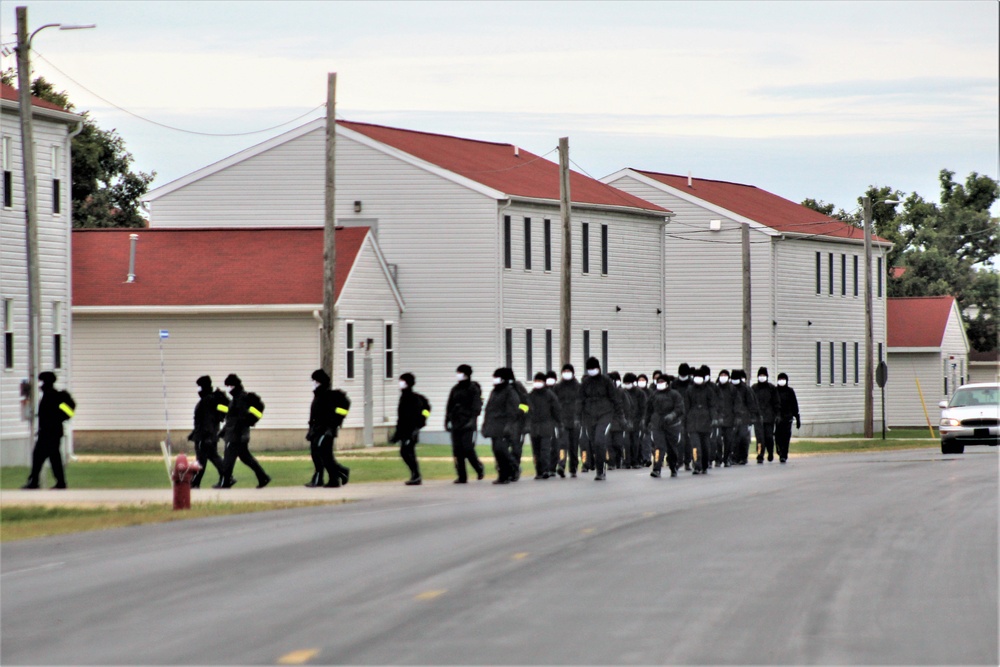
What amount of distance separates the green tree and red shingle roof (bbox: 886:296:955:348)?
105 ft

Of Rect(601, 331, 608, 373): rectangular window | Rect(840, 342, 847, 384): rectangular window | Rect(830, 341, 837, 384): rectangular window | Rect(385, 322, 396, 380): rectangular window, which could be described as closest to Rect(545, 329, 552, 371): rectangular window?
Rect(601, 331, 608, 373): rectangular window

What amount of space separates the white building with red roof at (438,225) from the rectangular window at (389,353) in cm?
13

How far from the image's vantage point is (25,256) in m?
33.6

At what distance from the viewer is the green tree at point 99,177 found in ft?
196

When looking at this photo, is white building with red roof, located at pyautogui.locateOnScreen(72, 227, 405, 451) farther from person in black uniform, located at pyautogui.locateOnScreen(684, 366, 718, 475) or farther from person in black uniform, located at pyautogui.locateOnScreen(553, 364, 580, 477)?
person in black uniform, located at pyautogui.locateOnScreen(684, 366, 718, 475)

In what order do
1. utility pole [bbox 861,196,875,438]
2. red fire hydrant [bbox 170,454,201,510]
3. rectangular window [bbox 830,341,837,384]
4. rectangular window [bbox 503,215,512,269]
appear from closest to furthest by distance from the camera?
red fire hydrant [bbox 170,454,201,510], rectangular window [bbox 503,215,512,269], utility pole [bbox 861,196,875,438], rectangular window [bbox 830,341,837,384]

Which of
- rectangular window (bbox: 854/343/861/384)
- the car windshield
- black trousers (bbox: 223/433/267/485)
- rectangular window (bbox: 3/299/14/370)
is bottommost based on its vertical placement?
black trousers (bbox: 223/433/267/485)

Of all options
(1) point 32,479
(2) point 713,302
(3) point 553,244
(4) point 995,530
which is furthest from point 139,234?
(4) point 995,530

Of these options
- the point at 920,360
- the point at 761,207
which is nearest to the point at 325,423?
the point at 761,207

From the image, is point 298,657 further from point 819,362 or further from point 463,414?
point 819,362

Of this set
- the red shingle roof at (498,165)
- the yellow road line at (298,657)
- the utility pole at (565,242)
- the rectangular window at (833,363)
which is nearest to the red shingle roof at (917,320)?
the rectangular window at (833,363)

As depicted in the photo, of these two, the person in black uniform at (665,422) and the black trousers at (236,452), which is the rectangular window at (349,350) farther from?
the black trousers at (236,452)

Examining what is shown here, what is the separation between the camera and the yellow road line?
9180 millimetres

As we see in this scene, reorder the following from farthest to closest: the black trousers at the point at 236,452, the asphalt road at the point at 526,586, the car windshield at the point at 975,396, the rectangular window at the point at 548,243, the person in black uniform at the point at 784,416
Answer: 1. the rectangular window at the point at 548,243
2. the car windshield at the point at 975,396
3. the person in black uniform at the point at 784,416
4. the black trousers at the point at 236,452
5. the asphalt road at the point at 526,586
